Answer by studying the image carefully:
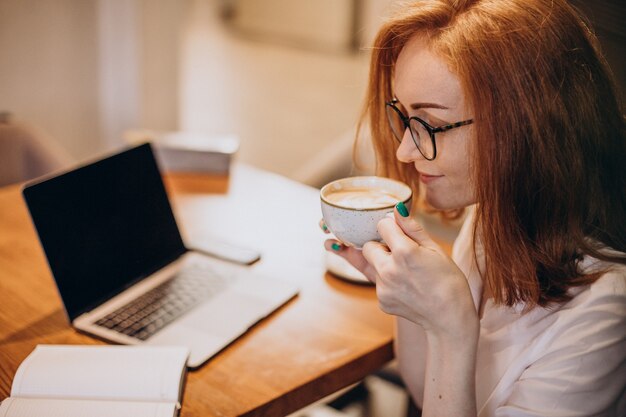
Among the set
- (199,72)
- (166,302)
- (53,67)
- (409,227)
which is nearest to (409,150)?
(409,227)

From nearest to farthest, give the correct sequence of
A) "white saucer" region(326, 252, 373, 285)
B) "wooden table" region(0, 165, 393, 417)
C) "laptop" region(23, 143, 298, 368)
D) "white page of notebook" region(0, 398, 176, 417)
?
"white page of notebook" region(0, 398, 176, 417), "wooden table" region(0, 165, 393, 417), "laptop" region(23, 143, 298, 368), "white saucer" region(326, 252, 373, 285)

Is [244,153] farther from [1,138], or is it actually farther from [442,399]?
[442,399]

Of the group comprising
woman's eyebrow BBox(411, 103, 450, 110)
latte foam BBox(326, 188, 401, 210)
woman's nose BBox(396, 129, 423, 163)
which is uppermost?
woman's eyebrow BBox(411, 103, 450, 110)

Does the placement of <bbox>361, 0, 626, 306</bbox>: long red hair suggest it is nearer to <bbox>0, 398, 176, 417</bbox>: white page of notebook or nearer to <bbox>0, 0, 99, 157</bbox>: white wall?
<bbox>0, 398, 176, 417</bbox>: white page of notebook

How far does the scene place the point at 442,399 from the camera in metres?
A: 1.02

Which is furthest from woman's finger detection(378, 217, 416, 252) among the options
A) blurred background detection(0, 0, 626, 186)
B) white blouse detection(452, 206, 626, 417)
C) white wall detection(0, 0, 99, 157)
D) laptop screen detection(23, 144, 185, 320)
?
white wall detection(0, 0, 99, 157)

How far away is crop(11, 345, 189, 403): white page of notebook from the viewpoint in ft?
3.35

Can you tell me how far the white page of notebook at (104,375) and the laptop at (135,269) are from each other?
77 mm

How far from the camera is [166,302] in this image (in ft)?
4.29

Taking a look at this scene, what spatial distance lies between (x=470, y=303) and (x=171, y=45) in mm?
2848

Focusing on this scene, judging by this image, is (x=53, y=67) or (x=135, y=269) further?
(x=53, y=67)

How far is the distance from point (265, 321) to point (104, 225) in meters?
0.36

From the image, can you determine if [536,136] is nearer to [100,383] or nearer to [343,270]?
[343,270]

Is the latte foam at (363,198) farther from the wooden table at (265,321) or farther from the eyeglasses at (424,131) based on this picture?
the wooden table at (265,321)
